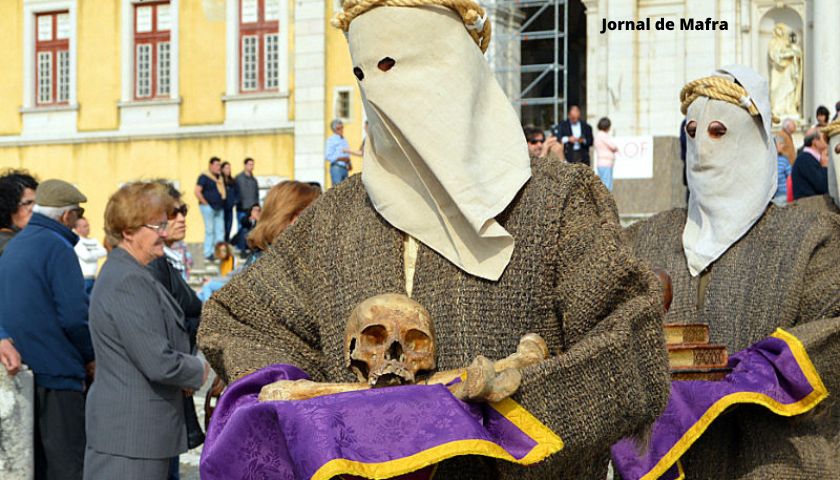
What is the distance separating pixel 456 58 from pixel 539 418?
0.96 meters

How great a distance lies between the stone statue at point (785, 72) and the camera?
1113 inches

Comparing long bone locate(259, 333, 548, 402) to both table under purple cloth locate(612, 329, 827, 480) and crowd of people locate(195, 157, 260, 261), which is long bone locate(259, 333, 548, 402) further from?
crowd of people locate(195, 157, 260, 261)

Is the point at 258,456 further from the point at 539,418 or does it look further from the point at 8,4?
the point at 8,4

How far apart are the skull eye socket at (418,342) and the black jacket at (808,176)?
915 cm

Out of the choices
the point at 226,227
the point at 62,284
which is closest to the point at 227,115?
the point at 226,227

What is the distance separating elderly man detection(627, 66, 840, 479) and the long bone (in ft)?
7.88

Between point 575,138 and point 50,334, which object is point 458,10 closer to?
point 50,334

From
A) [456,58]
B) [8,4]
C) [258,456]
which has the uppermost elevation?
[8,4]

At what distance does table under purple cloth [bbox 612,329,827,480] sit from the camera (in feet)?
16.8

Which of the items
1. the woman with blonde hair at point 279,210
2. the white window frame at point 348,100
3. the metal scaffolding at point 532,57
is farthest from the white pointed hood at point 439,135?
the white window frame at point 348,100

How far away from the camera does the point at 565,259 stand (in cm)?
346

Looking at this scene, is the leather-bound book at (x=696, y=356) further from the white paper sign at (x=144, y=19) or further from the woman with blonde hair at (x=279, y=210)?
the white paper sign at (x=144, y=19)

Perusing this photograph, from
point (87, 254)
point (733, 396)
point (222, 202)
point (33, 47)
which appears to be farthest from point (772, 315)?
point (33, 47)

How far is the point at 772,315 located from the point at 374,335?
10.0 feet
